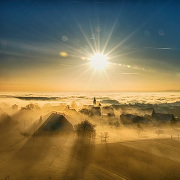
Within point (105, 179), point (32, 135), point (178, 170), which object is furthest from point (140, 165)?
point (32, 135)

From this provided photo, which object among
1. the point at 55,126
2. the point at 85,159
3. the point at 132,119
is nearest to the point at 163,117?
the point at 132,119

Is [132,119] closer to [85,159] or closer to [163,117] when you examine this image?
[163,117]

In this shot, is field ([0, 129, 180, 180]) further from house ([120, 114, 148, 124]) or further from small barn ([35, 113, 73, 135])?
house ([120, 114, 148, 124])

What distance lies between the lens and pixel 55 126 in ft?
222

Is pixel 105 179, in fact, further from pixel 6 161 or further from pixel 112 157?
pixel 6 161

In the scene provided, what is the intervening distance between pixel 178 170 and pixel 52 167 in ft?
78.8

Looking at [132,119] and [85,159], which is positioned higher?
[132,119]

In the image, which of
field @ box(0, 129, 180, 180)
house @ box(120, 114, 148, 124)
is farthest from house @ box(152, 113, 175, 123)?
field @ box(0, 129, 180, 180)

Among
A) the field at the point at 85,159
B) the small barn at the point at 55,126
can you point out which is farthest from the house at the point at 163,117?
the small barn at the point at 55,126

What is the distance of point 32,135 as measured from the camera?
65.3 meters

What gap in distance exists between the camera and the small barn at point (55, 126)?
2613 inches

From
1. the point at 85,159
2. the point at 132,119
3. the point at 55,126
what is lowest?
the point at 85,159

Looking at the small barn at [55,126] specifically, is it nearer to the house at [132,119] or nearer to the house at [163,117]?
the house at [132,119]

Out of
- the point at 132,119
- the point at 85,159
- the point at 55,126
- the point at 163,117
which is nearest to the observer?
the point at 85,159
